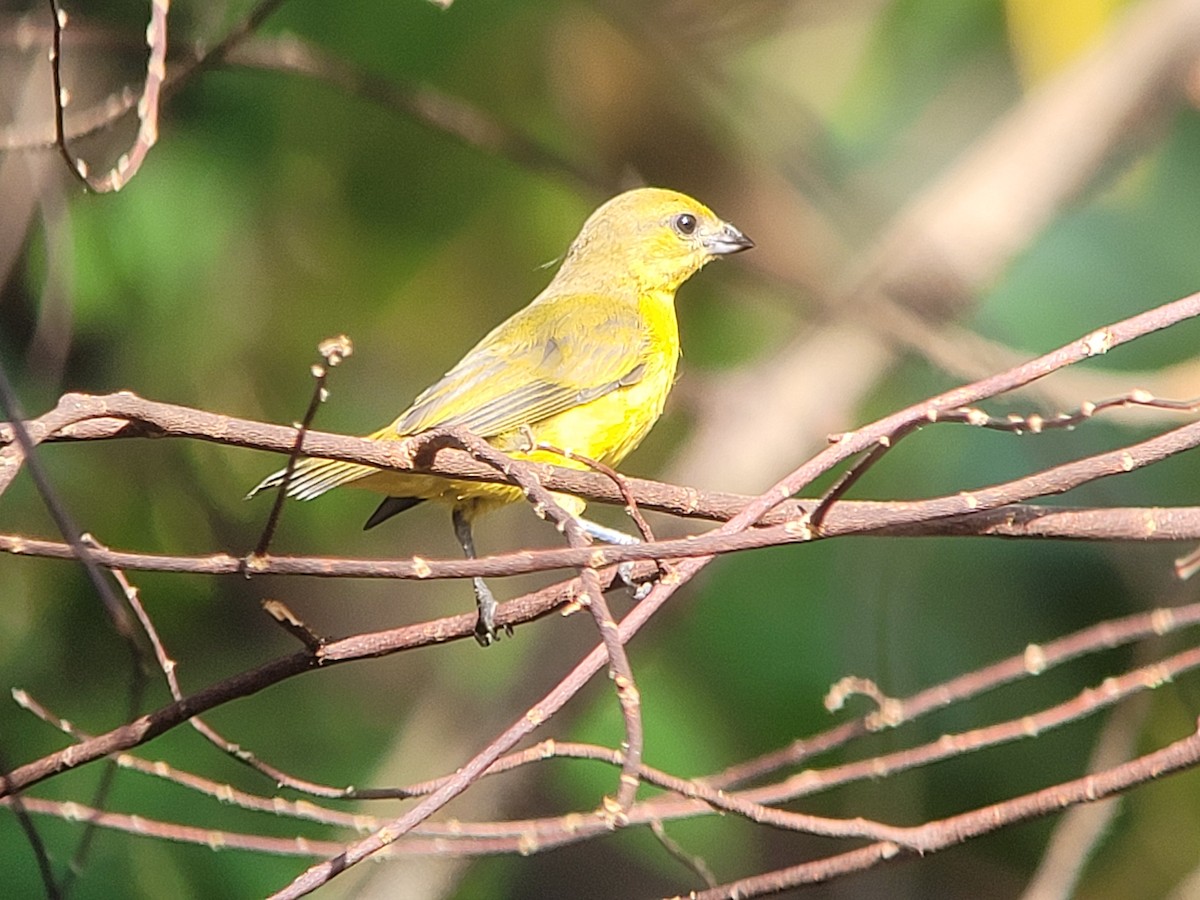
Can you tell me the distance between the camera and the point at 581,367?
3.77 m

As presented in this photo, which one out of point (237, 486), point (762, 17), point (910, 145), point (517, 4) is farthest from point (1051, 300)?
point (237, 486)

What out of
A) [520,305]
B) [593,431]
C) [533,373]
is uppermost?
[520,305]

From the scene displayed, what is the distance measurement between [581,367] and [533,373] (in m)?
0.11

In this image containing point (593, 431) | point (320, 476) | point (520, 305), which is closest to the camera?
point (320, 476)

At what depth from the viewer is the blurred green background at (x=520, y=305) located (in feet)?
13.8

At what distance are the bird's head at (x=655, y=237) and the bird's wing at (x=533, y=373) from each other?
295mm

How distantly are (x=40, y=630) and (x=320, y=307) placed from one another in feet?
4.08

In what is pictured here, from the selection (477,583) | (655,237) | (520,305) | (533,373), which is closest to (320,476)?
(477,583)

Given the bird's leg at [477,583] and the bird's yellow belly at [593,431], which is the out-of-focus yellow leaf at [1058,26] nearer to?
the bird's yellow belly at [593,431]

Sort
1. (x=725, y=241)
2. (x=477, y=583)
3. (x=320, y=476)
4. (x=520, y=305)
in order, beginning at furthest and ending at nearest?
(x=520, y=305)
(x=725, y=241)
(x=477, y=583)
(x=320, y=476)

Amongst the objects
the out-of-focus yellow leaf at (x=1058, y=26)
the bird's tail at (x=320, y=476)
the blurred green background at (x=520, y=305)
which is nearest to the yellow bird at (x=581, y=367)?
the bird's tail at (x=320, y=476)

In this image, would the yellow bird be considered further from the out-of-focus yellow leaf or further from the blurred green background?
the out-of-focus yellow leaf

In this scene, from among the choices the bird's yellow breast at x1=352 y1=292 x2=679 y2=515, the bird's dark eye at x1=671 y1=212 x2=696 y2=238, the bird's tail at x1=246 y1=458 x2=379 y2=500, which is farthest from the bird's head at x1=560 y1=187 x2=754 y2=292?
the bird's tail at x1=246 y1=458 x2=379 y2=500

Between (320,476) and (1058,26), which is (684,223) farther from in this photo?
(320,476)
